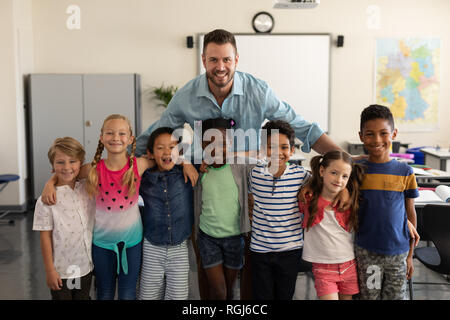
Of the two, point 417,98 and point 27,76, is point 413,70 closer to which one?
point 417,98

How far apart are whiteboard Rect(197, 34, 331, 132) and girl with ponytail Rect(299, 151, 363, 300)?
4.73m

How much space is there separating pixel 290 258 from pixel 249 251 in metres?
0.25

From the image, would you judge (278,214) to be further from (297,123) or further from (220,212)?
(297,123)

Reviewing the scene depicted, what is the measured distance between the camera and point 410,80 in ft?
22.1

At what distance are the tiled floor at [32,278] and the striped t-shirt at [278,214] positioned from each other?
0.58m

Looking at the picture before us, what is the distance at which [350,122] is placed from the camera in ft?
22.2

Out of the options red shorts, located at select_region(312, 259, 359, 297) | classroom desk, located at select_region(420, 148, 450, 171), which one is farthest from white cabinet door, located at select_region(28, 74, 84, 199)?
red shorts, located at select_region(312, 259, 359, 297)

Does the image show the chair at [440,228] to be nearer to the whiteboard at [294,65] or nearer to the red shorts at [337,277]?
the red shorts at [337,277]

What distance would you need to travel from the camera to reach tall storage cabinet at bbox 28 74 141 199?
6.07m

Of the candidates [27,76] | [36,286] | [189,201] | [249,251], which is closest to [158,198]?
[189,201]

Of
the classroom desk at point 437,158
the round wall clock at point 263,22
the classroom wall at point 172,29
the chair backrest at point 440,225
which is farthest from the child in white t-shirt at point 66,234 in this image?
the round wall clock at point 263,22

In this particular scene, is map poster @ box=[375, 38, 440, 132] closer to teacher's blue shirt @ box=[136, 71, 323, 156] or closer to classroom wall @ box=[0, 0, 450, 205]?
classroom wall @ box=[0, 0, 450, 205]

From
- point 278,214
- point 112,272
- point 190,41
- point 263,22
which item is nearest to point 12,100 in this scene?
point 190,41

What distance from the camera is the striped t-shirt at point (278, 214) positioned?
196 centimetres
